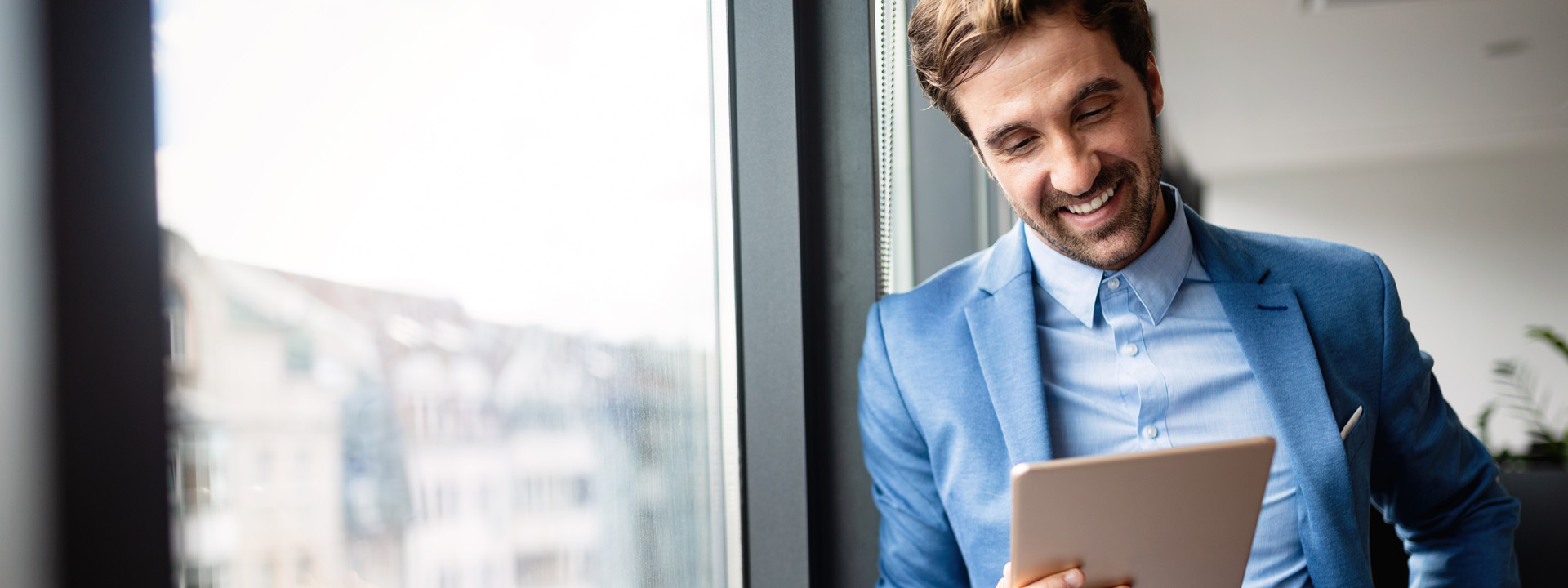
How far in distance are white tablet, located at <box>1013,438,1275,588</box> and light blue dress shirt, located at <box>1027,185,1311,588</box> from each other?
27cm

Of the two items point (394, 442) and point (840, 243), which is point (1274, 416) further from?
point (394, 442)

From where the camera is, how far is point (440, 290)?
80cm

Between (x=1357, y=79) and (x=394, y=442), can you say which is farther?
(x=1357, y=79)

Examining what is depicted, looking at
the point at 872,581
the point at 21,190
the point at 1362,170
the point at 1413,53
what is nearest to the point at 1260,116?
the point at 1413,53

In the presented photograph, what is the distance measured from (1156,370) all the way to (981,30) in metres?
0.50

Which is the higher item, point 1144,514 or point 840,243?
point 840,243

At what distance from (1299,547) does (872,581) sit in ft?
1.84

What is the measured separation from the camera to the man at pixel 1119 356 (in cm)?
110

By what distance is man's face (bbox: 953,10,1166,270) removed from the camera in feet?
3.60

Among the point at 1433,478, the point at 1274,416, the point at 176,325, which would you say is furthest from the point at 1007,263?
the point at 176,325

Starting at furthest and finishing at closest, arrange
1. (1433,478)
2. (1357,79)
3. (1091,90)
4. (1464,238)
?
1. (1464,238)
2. (1357,79)
3. (1433,478)
4. (1091,90)

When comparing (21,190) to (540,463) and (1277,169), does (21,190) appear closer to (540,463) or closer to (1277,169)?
(540,463)

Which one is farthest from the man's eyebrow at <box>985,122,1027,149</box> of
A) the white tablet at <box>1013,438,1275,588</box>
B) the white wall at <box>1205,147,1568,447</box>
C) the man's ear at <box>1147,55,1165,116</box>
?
the white wall at <box>1205,147,1568,447</box>

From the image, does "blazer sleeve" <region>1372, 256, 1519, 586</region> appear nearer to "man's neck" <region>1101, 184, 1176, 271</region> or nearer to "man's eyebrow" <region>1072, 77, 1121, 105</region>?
"man's neck" <region>1101, 184, 1176, 271</region>
